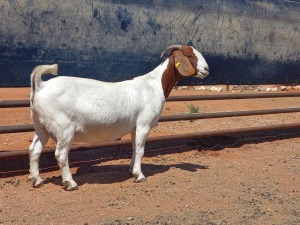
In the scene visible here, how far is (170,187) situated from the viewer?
592 centimetres

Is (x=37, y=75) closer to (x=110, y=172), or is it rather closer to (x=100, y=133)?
(x=100, y=133)

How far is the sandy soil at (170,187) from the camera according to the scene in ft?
16.2

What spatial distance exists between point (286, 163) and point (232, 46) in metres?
2.52

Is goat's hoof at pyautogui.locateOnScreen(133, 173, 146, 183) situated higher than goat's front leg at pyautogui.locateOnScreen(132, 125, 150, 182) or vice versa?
goat's front leg at pyautogui.locateOnScreen(132, 125, 150, 182)

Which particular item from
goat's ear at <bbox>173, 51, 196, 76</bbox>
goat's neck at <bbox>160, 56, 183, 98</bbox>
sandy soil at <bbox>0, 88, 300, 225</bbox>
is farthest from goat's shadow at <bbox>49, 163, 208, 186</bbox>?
goat's ear at <bbox>173, 51, 196, 76</bbox>

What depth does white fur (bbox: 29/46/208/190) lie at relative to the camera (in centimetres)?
538

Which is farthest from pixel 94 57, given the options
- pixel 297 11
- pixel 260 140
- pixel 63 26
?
pixel 297 11

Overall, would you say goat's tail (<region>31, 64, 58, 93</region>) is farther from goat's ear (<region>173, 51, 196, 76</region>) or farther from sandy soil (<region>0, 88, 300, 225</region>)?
goat's ear (<region>173, 51, 196, 76</region>)

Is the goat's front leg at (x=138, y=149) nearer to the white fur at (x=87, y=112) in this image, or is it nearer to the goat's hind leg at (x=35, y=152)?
the white fur at (x=87, y=112)

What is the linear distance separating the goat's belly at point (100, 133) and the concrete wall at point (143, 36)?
1422mm

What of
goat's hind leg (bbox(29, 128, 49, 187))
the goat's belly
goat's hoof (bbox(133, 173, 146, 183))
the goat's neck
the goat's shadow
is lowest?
the goat's shadow

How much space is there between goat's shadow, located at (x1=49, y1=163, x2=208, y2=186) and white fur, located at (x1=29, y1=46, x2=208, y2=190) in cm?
27

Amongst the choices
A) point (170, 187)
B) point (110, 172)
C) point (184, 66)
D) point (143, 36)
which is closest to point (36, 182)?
point (110, 172)

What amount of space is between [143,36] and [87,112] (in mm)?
2419
